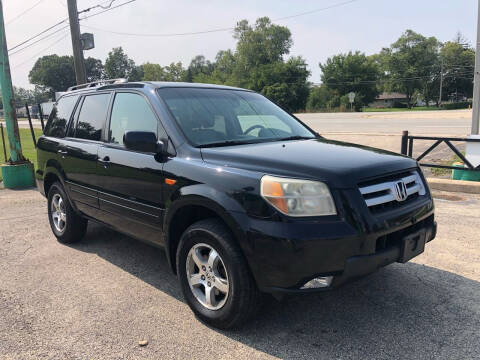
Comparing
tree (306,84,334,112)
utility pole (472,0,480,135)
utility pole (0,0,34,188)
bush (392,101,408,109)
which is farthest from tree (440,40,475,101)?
utility pole (0,0,34,188)

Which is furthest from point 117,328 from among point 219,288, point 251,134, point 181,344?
point 251,134

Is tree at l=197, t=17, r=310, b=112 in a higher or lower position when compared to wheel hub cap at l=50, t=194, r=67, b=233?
higher

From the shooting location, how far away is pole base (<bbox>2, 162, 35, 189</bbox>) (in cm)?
→ 910

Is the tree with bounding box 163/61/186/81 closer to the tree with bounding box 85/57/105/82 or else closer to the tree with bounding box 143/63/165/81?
the tree with bounding box 143/63/165/81

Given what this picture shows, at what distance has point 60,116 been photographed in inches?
207

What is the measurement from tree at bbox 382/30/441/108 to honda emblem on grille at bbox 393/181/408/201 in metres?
96.8

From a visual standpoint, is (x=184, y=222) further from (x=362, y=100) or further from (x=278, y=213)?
(x=362, y=100)

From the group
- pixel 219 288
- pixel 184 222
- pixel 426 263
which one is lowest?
pixel 426 263

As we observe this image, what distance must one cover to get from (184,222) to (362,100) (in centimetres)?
8065

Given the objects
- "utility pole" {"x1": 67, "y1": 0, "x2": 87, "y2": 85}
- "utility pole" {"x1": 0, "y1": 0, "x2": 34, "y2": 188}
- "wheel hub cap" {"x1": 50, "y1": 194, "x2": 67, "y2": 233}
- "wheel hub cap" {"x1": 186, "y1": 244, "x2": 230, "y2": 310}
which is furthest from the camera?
"utility pole" {"x1": 67, "y1": 0, "x2": 87, "y2": 85}

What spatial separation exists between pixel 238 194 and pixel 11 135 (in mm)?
8388

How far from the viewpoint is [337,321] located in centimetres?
313

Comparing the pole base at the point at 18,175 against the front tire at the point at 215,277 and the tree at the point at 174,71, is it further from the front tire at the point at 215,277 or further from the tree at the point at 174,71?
the tree at the point at 174,71

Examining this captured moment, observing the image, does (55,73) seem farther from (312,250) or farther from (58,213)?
(312,250)
